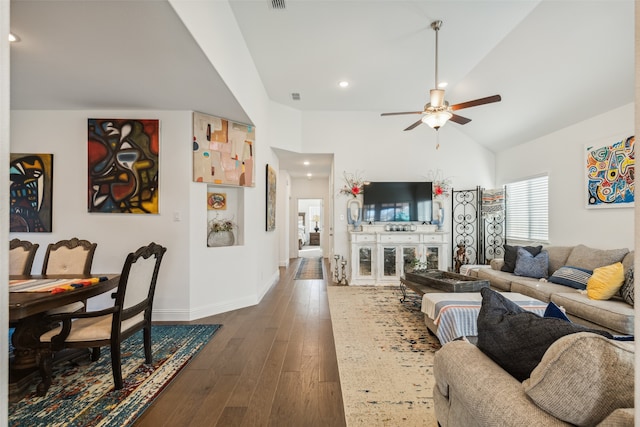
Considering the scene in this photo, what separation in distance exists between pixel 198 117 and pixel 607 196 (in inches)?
204

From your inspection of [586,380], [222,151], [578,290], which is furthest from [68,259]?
[578,290]

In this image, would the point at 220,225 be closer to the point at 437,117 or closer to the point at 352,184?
the point at 352,184

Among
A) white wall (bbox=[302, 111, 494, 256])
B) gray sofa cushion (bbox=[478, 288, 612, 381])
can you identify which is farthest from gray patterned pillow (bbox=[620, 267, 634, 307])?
white wall (bbox=[302, 111, 494, 256])

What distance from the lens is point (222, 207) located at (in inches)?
166

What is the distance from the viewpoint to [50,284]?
7.38 ft

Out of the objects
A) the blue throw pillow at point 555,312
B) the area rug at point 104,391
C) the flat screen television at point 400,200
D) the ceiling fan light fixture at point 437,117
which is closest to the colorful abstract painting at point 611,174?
the ceiling fan light fixture at point 437,117

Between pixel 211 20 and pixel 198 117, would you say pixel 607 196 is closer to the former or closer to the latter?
pixel 211 20

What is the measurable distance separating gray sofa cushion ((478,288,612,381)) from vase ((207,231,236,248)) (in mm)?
3418

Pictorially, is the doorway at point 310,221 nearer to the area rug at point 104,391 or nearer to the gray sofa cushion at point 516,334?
the area rug at point 104,391

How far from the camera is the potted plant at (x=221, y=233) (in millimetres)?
4020

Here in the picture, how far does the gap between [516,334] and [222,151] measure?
3690 mm

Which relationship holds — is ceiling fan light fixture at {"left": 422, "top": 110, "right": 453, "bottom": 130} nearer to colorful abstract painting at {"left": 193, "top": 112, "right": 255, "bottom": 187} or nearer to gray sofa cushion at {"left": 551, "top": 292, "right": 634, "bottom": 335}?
gray sofa cushion at {"left": 551, "top": 292, "right": 634, "bottom": 335}

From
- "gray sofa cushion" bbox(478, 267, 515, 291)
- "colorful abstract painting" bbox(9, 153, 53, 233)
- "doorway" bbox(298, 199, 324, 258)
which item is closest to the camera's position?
"colorful abstract painting" bbox(9, 153, 53, 233)

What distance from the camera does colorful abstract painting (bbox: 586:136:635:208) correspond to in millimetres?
3406
